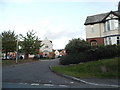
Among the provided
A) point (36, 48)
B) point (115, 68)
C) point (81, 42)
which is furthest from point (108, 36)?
point (36, 48)

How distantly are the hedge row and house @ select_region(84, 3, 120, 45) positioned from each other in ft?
28.2

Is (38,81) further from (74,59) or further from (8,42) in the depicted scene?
(8,42)

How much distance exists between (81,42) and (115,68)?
1049cm

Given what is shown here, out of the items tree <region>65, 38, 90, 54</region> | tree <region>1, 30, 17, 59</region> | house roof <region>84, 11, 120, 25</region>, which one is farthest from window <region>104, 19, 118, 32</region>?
tree <region>1, 30, 17, 59</region>

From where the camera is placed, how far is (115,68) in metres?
14.3

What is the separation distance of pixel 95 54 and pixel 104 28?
1177cm

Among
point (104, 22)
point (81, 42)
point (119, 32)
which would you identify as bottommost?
point (81, 42)

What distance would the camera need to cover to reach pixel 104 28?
31062 millimetres

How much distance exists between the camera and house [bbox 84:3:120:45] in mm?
29039

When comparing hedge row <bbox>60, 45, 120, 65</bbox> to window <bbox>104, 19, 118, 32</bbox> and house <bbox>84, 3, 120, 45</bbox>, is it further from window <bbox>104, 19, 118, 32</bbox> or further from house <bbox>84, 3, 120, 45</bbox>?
window <bbox>104, 19, 118, 32</bbox>

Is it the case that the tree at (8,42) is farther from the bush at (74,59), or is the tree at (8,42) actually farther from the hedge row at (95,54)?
the hedge row at (95,54)

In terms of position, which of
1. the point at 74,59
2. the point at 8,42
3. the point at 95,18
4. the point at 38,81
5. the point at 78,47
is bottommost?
the point at 38,81

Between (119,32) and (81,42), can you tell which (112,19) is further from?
(81,42)

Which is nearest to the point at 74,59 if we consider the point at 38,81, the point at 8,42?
the point at 38,81
